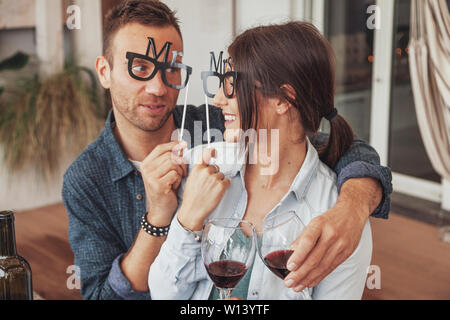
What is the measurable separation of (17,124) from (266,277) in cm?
67

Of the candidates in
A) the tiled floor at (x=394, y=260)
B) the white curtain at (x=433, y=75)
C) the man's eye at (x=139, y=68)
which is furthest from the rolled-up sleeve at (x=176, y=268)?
the white curtain at (x=433, y=75)

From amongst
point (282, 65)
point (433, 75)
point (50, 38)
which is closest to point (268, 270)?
point (282, 65)

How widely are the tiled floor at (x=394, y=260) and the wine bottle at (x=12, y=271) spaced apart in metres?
0.97

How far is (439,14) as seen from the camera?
80.4 inches

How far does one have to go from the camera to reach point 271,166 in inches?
34.1

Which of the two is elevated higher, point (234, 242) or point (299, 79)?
point (299, 79)

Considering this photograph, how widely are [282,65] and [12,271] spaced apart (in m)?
A: 0.45

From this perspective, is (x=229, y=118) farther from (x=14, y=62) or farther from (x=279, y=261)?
(x=14, y=62)

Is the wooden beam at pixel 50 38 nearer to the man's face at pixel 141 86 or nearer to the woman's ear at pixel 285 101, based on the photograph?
the man's face at pixel 141 86

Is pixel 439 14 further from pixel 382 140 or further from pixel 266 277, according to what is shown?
pixel 266 277

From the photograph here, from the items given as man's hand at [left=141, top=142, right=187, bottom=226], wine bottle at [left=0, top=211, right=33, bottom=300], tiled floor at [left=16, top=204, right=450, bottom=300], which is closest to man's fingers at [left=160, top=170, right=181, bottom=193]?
man's hand at [left=141, top=142, right=187, bottom=226]

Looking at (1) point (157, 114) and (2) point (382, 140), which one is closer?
(1) point (157, 114)
